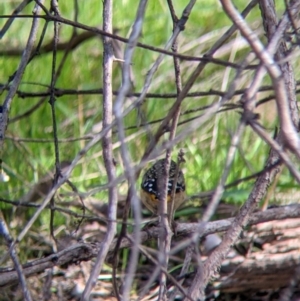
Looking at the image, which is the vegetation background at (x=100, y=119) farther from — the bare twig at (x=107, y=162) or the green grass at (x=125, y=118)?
the bare twig at (x=107, y=162)

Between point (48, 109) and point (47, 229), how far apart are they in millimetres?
979

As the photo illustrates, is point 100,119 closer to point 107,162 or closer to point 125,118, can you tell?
point 125,118

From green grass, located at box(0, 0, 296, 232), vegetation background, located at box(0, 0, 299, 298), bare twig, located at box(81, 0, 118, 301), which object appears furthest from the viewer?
green grass, located at box(0, 0, 296, 232)

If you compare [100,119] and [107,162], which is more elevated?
[100,119]

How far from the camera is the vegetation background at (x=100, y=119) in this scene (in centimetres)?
498

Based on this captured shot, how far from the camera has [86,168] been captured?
526 cm

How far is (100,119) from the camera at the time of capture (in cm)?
573

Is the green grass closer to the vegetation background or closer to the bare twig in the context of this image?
the vegetation background

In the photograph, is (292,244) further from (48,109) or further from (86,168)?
(48,109)

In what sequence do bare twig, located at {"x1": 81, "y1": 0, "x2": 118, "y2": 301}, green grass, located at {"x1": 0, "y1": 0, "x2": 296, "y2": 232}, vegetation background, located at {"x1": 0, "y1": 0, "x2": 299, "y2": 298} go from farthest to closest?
green grass, located at {"x1": 0, "y1": 0, "x2": 296, "y2": 232} → vegetation background, located at {"x1": 0, "y1": 0, "x2": 299, "y2": 298} → bare twig, located at {"x1": 81, "y1": 0, "x2": 118, "y2": 301}

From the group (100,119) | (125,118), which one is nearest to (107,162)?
(125,118)

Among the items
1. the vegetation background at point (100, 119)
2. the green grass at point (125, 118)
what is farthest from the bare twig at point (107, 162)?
the green grass at point (125, 118)

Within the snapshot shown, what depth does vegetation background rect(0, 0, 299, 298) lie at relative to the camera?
498cm

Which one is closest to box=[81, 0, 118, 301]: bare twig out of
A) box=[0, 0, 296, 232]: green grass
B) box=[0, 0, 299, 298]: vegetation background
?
box=[0, 0, 299, 298]: vegetation background
